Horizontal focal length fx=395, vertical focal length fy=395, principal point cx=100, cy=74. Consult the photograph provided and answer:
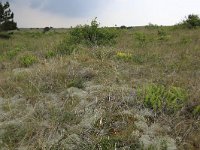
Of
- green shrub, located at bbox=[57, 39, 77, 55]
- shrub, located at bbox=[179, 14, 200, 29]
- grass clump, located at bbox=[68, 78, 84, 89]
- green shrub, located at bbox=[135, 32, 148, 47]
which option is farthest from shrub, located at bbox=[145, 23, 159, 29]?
grass clump, located at bbox=[68, 78, 84, 89]

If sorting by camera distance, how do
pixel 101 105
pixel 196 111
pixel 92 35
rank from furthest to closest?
pixel 92 35, pixel 101 105, pixel 196 111

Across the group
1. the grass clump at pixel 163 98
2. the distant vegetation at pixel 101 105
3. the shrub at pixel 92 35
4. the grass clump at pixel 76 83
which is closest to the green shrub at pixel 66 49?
the shrub at pixel 92 35

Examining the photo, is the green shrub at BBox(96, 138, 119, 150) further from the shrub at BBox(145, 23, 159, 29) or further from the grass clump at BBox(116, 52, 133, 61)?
the shrub at BBox(145, 23, 159, 29)

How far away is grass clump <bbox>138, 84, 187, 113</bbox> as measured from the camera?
239 inches

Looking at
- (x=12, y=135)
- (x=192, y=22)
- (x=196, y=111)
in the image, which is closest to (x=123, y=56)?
(x=196, y=111)

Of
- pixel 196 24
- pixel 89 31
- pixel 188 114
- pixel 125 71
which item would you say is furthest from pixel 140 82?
pixel 196 24

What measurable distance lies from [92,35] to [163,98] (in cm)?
656

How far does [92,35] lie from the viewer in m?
12.5

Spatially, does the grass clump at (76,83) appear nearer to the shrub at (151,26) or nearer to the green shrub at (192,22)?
the green shrub at (192,22)

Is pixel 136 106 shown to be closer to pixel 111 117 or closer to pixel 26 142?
pixel 111 117

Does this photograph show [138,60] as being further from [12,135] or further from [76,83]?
[12,135]

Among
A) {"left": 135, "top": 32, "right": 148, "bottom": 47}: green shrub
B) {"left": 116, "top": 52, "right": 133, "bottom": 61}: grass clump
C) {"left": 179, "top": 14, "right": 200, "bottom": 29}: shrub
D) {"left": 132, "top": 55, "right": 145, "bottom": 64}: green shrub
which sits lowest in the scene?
{"left": 132, "top": 55, "right": 145, "bottom": 64}: green shrub

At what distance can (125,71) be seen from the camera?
8.06 metres

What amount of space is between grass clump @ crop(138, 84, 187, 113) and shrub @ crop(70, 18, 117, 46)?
556 cm
